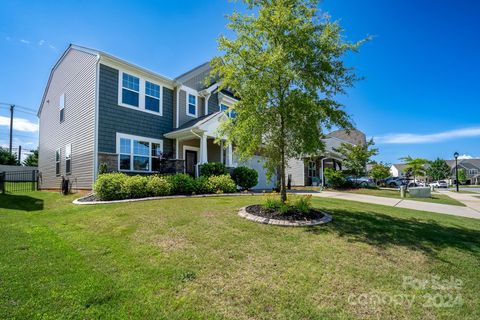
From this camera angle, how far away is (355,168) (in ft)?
74.2

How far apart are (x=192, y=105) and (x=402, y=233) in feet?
42.1

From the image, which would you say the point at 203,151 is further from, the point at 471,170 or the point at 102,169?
the point at 471,170

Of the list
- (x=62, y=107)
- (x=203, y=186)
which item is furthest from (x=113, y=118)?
(x=62, y=107)

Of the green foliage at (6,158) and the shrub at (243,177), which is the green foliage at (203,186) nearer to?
the shrub at (243,177)

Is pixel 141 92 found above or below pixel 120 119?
above

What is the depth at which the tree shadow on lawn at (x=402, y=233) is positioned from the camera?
4812 millimetres

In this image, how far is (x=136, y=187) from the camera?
29.6 ft

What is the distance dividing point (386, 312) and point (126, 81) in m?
13.3

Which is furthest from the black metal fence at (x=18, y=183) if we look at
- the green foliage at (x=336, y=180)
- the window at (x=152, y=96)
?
the green foliage at (x=336, y=180)

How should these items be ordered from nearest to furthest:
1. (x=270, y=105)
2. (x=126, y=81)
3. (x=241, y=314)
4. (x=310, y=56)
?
1. (x=241, y=314)
2. (x=310, y=56)
3. (x=270, y=105)
4. (x=126, y=81)

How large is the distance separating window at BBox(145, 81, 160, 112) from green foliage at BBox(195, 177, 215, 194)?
209 inches

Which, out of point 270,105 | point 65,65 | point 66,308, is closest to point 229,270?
point 66,308

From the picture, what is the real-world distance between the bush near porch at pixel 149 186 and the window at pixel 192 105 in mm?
5473

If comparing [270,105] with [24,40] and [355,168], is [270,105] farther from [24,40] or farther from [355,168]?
[355,168]
